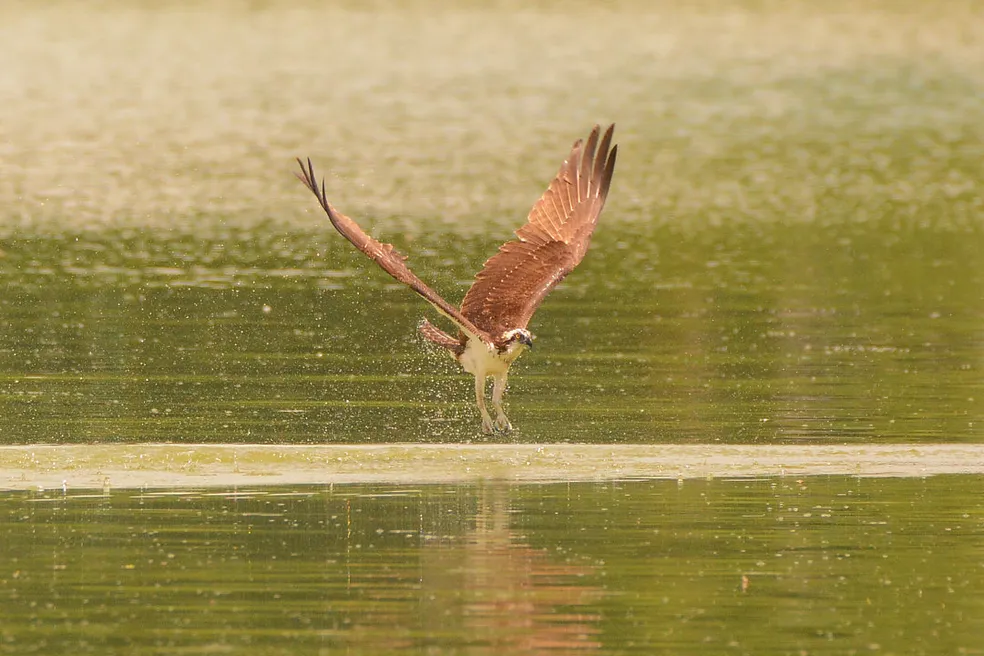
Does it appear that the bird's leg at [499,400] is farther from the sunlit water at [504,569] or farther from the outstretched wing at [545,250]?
the sunlit water at [504,569]

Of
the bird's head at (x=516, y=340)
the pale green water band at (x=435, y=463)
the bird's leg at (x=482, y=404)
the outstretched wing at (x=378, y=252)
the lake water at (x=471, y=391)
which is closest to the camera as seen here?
the lake water at (x=471, y=391)

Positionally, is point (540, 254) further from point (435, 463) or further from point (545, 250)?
point (435, 463)

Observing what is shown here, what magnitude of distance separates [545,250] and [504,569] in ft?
19.4

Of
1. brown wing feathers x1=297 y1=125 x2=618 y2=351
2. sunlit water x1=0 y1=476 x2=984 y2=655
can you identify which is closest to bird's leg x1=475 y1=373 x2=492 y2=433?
brown wing feathers x1=297 y1=125 x2=618 y2=351

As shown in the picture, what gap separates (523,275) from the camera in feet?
66.1

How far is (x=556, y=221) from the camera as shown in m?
20.6

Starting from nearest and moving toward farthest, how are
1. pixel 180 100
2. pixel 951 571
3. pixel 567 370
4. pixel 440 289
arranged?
1. pixel 951 571
2. pixel 567 370
3. pixel 440 289
4. pixel 180 100

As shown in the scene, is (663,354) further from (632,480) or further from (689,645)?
(689,645)

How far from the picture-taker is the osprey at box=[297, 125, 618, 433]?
19.5 metres

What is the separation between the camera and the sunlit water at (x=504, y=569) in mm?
12992

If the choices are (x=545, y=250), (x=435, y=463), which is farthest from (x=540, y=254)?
(x=435, y=463)

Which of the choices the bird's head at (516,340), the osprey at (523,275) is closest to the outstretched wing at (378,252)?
the osprey at (523,275)

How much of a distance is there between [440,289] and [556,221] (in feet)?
32.3

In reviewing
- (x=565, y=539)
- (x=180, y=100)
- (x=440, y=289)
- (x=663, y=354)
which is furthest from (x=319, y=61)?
(x=565, y=539)
